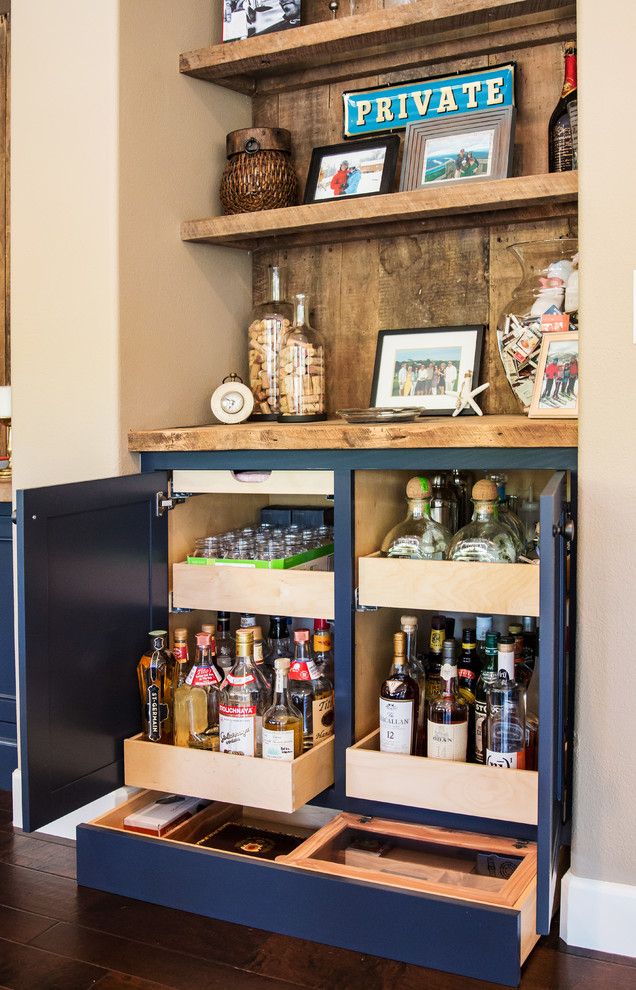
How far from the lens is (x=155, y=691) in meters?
2.29

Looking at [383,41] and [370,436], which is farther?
[383,41]

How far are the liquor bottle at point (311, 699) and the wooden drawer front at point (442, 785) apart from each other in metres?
0.11

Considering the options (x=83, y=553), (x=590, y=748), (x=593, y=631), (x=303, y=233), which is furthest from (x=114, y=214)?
(x=590, y=748)

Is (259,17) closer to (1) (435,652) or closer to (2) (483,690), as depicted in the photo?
(1) (435,652)

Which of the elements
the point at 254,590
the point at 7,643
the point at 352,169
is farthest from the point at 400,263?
the point at 7,643

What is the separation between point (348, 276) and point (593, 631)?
4.15 feet

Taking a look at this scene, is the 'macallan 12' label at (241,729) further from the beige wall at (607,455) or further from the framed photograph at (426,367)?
the framed photograph at (426,367)

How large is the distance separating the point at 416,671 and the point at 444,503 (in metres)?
0.41

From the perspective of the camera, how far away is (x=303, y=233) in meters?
2.69

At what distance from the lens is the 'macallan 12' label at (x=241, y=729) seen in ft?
7.04

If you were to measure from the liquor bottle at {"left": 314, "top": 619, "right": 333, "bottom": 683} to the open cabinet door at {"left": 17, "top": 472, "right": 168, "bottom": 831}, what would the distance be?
40cm

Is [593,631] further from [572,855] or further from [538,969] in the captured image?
[538,969]

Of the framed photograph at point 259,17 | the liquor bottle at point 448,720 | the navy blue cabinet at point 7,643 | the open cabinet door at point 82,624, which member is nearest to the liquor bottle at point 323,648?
the liquor bottle at point 448,720

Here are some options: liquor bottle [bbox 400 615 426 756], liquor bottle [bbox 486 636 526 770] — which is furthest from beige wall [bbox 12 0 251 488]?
liquor bottle [bbox 486 636 526 770]
